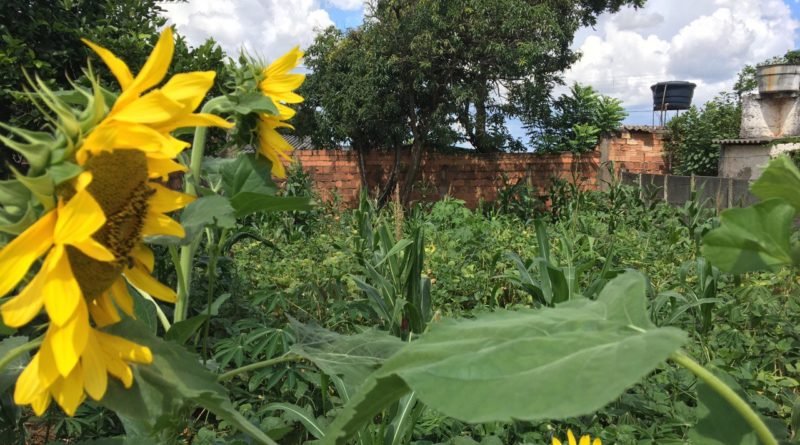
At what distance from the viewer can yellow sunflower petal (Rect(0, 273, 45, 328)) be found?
0.32m

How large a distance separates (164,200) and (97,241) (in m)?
0.06

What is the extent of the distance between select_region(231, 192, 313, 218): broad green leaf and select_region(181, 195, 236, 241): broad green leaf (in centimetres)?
9

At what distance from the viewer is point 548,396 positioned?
224 millimetres

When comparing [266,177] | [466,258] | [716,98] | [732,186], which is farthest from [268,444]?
[716,98]

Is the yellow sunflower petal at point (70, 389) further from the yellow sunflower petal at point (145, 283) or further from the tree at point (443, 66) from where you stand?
the tree at point (443, 66)

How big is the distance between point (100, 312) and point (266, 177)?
0.33 meters

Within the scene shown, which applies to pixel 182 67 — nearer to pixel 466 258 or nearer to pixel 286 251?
pixel 286 251

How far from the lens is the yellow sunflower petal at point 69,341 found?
1.07ft

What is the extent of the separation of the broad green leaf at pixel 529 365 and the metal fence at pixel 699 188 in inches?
185

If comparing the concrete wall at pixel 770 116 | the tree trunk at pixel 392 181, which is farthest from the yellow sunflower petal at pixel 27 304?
the concrete wall at pixel 770 116

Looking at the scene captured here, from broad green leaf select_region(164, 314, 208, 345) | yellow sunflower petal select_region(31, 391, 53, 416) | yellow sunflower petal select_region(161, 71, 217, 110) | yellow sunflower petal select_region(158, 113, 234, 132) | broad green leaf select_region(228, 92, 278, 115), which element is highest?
broad green leaf select_region(228, 92, 278, 115)

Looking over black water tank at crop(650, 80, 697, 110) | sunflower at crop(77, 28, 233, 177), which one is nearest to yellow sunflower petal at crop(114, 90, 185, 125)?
sunflower at crop(77, 28, 233, 177)

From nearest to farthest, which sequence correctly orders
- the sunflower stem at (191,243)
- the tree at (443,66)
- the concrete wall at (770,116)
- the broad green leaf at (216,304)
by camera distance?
the sunflower stem at (191,243) → the broad green leaf at (216,304) → the tree at (443,66) → the concrete wall at (770,116)

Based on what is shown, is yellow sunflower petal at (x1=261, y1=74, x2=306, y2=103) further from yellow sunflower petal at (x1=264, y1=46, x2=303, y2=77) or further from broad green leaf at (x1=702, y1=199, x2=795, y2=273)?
broad green leaf at (x1=702, y1=199, x2=795, y2=273)
